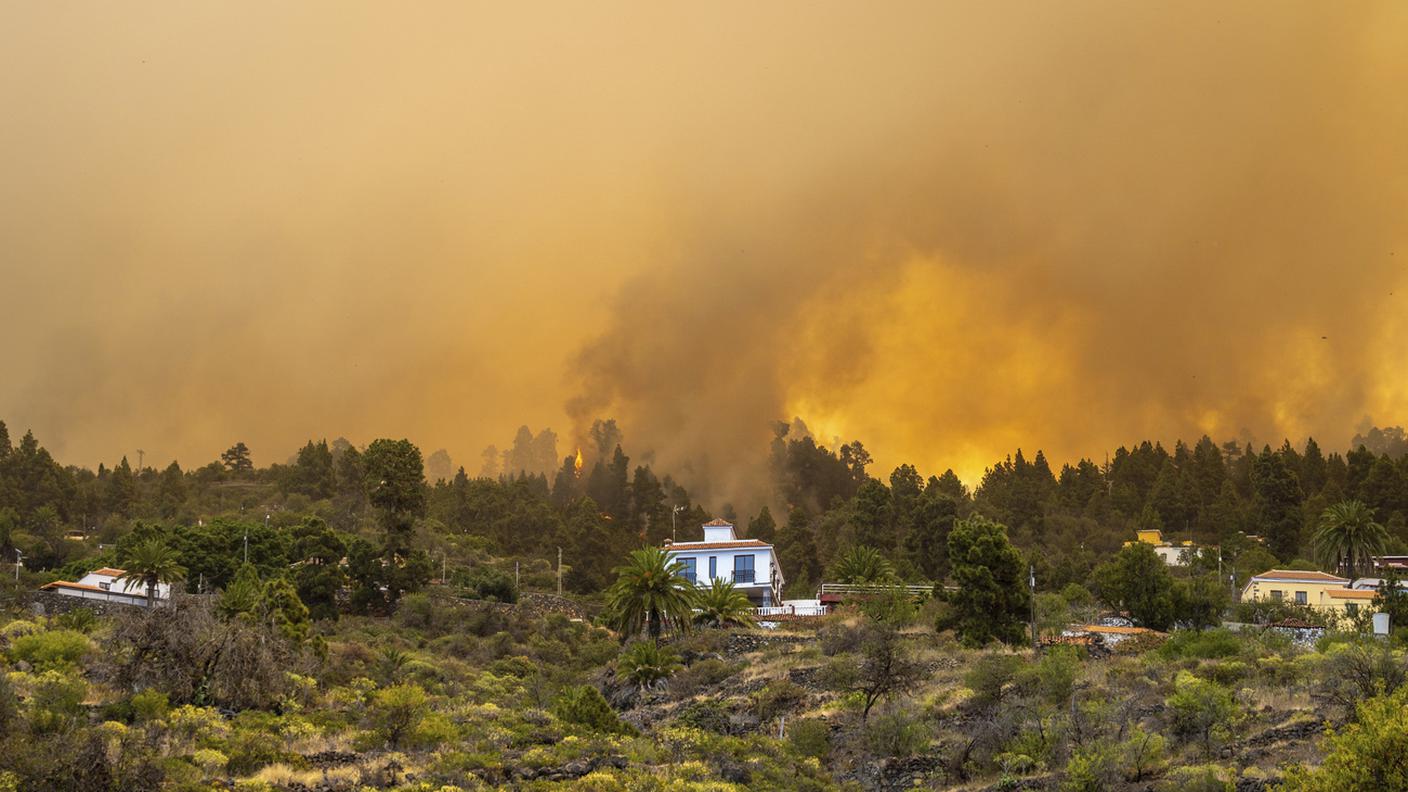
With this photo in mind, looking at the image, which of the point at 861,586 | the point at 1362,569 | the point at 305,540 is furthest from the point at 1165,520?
the point at 305,540

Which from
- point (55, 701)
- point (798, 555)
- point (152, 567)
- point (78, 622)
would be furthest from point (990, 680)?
point (798, 555)

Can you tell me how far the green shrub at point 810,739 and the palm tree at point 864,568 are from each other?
33592mm

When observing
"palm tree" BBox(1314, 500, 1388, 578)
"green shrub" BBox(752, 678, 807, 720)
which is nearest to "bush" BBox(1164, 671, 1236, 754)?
"green shrub" BBox(752, 678, 807, 720)

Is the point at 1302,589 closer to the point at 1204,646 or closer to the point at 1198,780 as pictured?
the point at 1204,646

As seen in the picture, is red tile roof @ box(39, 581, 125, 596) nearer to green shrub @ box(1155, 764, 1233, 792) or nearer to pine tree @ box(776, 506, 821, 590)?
pine tree @ box(776, 506, 821, 590)

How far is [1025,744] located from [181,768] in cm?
2377

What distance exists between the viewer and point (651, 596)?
59.9 m

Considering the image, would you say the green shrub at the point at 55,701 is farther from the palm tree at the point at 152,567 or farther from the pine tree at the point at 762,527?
the pine tree at the point at 762,527

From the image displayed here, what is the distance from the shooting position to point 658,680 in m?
54.1

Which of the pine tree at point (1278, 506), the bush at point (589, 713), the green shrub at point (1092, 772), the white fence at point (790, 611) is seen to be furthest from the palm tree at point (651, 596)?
the pine tree at point (1278, 506)

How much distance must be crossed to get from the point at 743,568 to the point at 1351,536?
39335mm

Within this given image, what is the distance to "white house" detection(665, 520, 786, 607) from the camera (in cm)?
7694

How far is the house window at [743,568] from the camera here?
253 feet

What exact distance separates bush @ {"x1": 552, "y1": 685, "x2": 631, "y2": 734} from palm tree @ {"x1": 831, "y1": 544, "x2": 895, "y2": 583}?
35.0 metres
